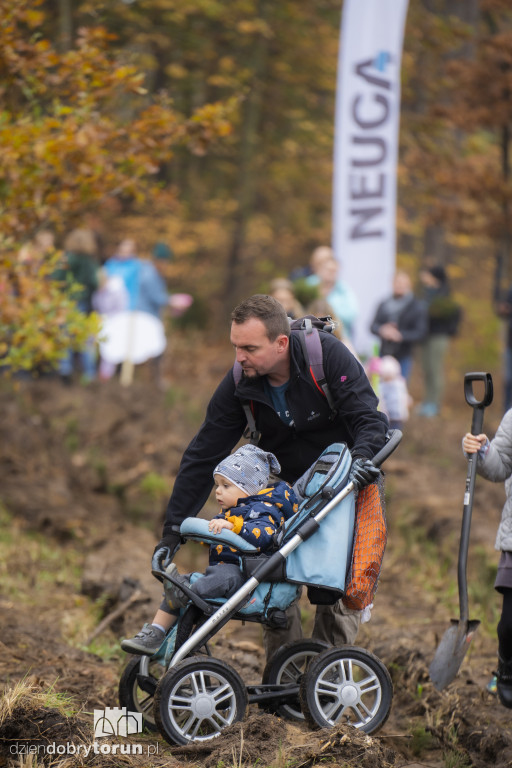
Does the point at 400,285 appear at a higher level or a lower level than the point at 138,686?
higher

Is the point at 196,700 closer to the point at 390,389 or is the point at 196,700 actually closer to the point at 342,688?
the point at 342,688

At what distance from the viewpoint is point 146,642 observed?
4.86 m

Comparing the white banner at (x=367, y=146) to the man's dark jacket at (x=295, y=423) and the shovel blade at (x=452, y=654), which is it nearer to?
the man's dark jacket at (x=295, y=423)

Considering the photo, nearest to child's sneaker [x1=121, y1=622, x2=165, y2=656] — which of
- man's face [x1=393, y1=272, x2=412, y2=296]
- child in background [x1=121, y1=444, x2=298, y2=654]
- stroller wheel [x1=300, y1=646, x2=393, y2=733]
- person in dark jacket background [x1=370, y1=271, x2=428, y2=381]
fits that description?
child in background [x1=121, y1=444, x2=298, y2=654]

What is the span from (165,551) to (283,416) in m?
0.91

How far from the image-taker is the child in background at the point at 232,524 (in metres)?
4.79

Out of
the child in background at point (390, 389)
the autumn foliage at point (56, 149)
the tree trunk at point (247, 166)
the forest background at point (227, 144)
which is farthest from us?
the tree trunk at point (247, 166)

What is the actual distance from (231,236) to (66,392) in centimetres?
1163

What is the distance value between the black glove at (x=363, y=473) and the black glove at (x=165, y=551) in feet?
3.13

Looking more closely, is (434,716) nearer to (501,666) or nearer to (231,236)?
(501,666)

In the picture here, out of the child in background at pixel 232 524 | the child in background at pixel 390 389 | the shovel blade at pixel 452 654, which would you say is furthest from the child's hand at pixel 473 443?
the child in background at pixel 390 389

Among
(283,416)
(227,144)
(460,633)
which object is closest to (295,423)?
(283,416)

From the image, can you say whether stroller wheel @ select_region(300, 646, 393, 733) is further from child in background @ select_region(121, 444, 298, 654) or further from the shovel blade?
child in background @ select_region(121, 444, 298, 654)

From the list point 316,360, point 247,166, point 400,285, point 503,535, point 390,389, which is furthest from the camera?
point 247,166
